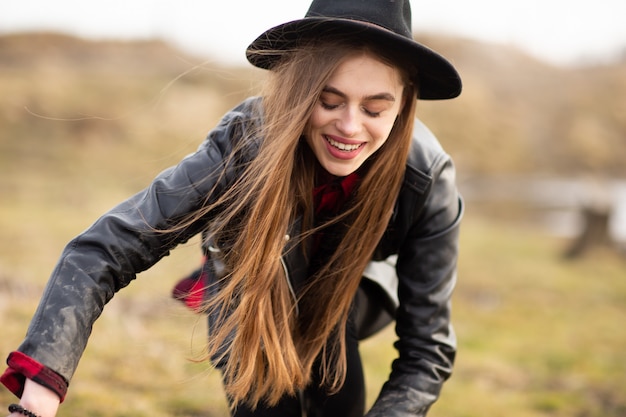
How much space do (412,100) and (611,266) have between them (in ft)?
29.0

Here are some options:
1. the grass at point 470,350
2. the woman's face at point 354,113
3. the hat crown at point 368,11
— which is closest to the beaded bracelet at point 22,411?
the grass at point 470,350

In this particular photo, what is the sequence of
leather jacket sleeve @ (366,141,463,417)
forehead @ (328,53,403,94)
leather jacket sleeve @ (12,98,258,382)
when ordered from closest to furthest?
1. leather jacket sleeve @ (12,98,258,382)
2. forehead @ (328,53,403,94)
3. leather jacket sleeve @ (366,141,463,417)

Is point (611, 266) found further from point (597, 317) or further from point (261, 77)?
point (261, 77)

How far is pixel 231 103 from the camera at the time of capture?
19031mm

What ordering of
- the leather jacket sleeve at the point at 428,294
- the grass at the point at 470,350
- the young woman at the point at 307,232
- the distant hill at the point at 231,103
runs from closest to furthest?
the young woman at the point at 307,232 < the leather jacket sleeve at the point at 428,294 < the grass at the point at 470,350 < the distant hill at the point at 231,103

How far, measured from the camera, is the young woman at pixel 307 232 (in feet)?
6.52

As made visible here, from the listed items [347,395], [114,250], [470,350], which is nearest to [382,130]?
[114,250]

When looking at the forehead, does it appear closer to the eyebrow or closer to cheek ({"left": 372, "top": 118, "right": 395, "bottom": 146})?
the eyebrow

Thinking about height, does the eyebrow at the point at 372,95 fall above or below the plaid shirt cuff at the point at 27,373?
above

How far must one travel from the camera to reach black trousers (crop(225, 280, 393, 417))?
2.71 m

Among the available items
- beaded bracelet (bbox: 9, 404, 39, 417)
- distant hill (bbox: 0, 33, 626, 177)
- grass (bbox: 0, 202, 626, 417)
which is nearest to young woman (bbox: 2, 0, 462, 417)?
beaded bracelet (bbox: 9, 404, 39, 417)

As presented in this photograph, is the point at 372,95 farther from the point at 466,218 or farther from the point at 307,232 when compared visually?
the point at 466,218

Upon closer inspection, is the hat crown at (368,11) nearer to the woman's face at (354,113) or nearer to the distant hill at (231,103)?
the woman's face at (354,113)

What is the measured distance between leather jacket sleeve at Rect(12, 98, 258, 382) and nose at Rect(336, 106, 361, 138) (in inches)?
15.9
